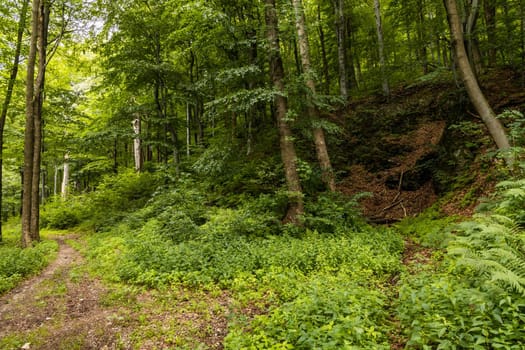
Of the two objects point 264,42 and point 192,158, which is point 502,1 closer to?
point 264,42

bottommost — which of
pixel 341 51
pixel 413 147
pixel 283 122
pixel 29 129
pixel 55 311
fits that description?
pixel 55 311

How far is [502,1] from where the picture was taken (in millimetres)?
11844

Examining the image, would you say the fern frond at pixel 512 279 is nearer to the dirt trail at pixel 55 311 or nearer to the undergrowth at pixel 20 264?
the dirt trail at pixel 55 311

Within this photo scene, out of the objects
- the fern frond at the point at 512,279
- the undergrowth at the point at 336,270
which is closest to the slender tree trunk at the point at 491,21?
the undergrowth at the point at 336,270

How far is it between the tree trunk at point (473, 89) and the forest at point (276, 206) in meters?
0.04

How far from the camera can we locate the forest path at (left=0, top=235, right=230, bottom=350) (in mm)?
4277

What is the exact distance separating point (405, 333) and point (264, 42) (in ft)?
26.7

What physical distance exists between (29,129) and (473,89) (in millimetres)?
15050

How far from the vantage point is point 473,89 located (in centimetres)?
736

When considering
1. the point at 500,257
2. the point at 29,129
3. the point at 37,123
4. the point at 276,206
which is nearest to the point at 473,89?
the point at 500,257

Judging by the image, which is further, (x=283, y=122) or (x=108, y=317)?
(x=283, y=122)

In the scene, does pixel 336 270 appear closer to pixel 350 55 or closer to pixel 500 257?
pixel 500 257

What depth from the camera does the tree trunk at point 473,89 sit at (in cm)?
715

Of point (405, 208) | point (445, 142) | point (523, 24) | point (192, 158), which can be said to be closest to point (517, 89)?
point (523, 24)
